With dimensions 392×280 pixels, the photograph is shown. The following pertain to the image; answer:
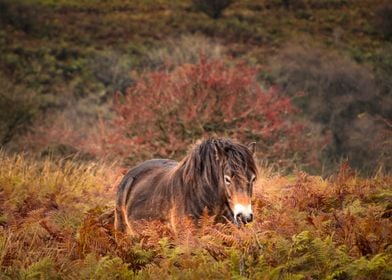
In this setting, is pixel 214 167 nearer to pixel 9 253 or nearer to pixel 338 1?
pixel 9 253

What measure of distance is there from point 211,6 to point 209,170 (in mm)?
50997

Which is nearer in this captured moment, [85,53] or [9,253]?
[9,253]

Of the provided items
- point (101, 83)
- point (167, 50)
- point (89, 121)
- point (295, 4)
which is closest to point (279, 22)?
point (295, 4)

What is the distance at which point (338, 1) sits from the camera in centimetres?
5647

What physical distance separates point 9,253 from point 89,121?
28317 mm

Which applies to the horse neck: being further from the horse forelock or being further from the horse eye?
the horse eye

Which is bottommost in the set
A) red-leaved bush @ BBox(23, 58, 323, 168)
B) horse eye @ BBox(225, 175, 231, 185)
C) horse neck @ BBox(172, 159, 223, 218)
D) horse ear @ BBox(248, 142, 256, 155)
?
red-leaved bush @ BBox(23, 58, 323, 168)

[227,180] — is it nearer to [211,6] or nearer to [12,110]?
[12,110]

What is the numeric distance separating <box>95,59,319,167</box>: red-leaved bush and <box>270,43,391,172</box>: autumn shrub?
9664 millimetres

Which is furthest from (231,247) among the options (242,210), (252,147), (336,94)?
(336,94)

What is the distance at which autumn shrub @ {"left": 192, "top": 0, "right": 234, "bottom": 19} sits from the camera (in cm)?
5569

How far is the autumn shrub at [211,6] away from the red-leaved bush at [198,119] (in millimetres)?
35697

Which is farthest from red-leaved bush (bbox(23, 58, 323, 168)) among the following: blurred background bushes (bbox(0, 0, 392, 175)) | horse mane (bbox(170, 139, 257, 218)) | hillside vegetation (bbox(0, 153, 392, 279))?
horse mane (bbox(170, 139, 257, 218))

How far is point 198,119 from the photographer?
18.0 metres
